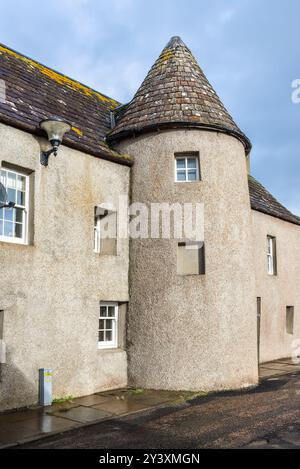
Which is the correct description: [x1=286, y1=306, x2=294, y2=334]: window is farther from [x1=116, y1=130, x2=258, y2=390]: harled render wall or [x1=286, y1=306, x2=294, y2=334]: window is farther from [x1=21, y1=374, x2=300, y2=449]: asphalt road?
[x1=21, y1=374, x2=300, y2=449]: asphalt road

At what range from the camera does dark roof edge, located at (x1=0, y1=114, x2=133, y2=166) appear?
9592mm

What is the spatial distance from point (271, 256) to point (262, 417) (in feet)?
33.3

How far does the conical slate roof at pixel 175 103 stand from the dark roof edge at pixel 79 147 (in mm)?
797

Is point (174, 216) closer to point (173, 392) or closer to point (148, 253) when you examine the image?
point (148, 253)

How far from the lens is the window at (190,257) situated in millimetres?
11820

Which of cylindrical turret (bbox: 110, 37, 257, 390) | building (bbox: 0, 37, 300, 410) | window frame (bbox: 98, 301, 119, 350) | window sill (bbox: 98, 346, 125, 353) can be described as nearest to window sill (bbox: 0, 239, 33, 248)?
building (bbox: 0, 37, 300, 410)

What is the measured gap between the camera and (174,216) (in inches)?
467

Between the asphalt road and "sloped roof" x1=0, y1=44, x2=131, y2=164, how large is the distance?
247 inches

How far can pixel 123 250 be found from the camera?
12.1 metres

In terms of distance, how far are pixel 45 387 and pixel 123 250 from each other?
4087 mm

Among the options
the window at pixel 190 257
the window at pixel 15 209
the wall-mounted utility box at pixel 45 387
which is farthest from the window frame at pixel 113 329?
the window at pixel 15 209

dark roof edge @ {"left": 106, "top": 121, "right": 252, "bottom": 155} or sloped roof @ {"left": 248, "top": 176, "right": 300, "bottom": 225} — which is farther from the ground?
dark roof edge @ {"left": 106, "top": 121, "right": 252, "bottom": 155}

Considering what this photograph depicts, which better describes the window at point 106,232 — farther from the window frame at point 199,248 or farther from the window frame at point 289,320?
the window frame at point 289,320

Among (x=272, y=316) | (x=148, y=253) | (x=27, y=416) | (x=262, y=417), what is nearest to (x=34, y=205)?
(x=148, y=253)
